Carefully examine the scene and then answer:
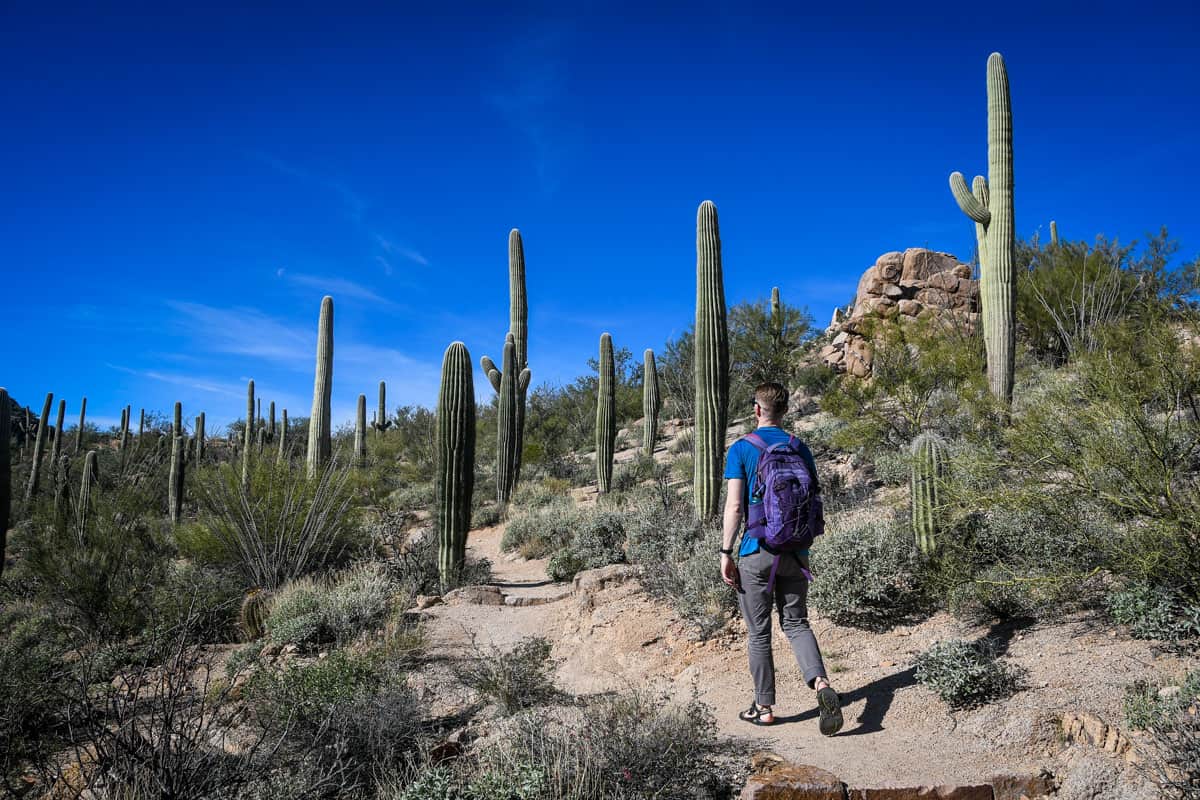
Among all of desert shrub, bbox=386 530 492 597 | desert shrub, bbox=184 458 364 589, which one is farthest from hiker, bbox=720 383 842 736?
desert shrub, bbox=184 458 364 589

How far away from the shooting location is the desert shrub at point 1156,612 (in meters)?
4.23

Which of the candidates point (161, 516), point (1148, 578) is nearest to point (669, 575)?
point (1148, 578)

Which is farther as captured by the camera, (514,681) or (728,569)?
(514,681)

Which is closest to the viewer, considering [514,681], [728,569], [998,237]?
[728,569]

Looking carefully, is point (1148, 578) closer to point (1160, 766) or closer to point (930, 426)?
point (1160, 766)

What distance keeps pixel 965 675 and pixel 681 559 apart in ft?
14.1

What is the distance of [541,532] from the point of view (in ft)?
38.2

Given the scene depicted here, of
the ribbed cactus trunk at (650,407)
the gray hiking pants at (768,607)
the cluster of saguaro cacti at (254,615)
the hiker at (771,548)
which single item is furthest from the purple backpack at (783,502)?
the ribbed cactus trunk at (650,407)

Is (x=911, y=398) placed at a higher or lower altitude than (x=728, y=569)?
higher

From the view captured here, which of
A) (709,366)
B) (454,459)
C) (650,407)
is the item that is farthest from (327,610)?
(650,407)

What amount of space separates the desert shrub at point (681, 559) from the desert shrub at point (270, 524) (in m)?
4.03

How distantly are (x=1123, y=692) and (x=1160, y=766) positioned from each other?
2.84ft

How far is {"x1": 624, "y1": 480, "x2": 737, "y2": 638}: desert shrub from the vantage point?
Answer: 22.0 feet

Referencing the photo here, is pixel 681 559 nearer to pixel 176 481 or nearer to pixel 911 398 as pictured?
pixel 911 398
